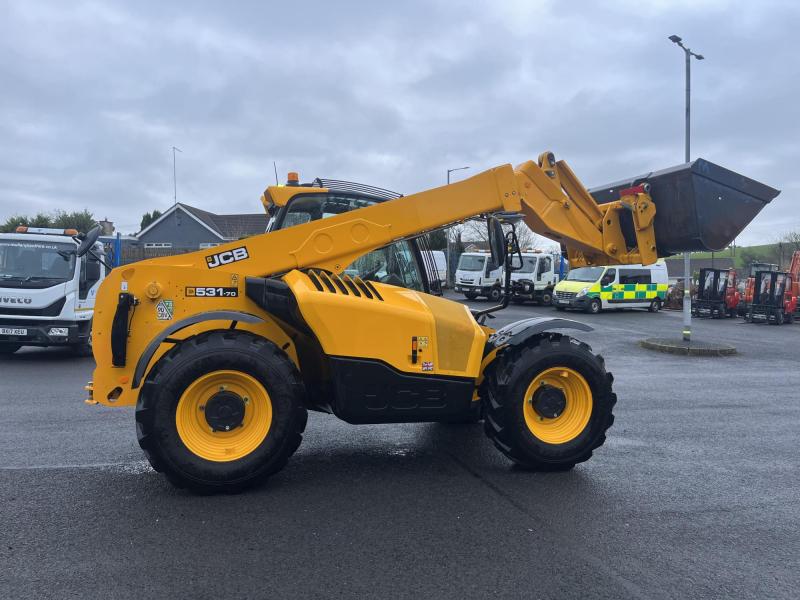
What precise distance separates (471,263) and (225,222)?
25.8 m

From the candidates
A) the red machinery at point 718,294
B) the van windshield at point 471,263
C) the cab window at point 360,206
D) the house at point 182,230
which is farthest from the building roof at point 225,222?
the cab window at point 360,206

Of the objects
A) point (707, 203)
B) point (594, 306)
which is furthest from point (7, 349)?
point (594, 306)

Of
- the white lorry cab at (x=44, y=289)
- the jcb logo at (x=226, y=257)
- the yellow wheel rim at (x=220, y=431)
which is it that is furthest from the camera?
the white lorry cab at (x=44, y=289)

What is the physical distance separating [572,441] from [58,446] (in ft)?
15.2

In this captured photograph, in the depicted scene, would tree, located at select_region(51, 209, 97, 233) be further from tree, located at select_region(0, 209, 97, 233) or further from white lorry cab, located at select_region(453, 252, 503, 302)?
white lorry cab, located at select_region(453, 252, 503, 302)

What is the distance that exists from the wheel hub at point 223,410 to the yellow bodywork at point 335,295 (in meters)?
0.55

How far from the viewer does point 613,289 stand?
25531mm

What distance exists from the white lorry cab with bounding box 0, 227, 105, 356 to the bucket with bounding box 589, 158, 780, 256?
938 cm

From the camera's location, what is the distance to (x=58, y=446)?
562cm

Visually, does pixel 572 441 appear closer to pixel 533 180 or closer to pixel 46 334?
pixel 533 180

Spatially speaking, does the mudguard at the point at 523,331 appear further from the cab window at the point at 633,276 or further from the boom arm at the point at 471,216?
the cab window at the point at 633,276

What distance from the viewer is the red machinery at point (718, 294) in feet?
78.5

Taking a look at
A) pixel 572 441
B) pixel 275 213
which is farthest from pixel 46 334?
pixel 572 441

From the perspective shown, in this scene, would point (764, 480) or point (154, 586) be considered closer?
point (154, 586)
